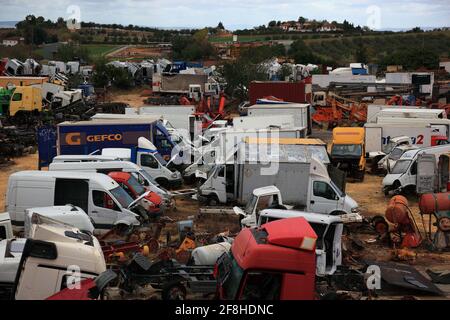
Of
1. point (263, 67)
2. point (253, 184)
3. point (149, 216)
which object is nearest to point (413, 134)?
point (253, 184)

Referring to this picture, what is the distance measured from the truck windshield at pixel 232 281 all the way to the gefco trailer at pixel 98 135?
1288cm

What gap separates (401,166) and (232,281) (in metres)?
13.0

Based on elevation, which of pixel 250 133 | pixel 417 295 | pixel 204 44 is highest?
pixel 204 44

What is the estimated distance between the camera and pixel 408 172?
19781 mm

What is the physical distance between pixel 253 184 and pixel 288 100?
19.2 metres

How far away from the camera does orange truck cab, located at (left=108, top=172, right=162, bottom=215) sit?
52.3 feet

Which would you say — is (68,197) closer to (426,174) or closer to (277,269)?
(277,269)

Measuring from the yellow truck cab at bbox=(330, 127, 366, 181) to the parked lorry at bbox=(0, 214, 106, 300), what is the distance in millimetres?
14865

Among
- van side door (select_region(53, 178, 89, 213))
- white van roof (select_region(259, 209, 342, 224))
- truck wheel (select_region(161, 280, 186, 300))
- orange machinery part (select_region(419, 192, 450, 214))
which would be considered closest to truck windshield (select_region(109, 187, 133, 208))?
van side door (select_region(53, 178, 89, 213))

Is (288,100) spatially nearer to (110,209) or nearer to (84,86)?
(84,86)

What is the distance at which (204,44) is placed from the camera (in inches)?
3241

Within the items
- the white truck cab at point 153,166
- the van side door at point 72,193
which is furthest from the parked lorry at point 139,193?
the white truck cab at point 153,166

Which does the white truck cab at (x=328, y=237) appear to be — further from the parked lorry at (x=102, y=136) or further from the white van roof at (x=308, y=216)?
the parked lorry at (x=102, y=136)

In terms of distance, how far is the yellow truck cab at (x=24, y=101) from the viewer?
113 ft
